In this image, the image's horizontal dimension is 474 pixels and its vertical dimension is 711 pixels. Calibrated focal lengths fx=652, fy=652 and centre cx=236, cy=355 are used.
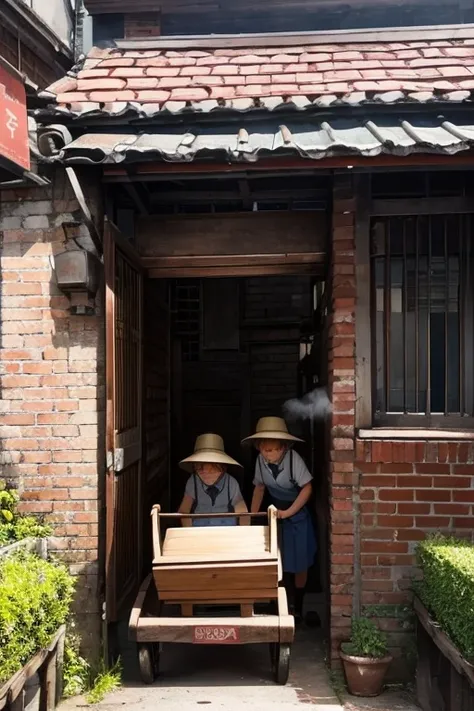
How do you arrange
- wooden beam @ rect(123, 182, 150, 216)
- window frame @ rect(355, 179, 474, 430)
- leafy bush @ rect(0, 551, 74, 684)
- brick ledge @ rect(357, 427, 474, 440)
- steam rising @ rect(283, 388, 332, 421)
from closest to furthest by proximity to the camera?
leafy bush @ rect(0, 551, 74, 684), brick ledge @ rect(357, 427, 474, 440), window frame @ rect(355, 179, 474, 430), wooden beam @ rect(123, 182, 150, 216), steam rising @ rect(283, 388, 332, 421)

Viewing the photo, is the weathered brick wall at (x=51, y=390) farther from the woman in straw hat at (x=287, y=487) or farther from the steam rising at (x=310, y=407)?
the steam rising at (x=310, y=407)

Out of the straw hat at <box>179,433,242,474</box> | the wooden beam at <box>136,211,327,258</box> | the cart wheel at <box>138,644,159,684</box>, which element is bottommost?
the cart wheel at <box>138,644,159,684</box>

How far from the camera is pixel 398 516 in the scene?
521cm

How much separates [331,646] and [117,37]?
21.5 feet

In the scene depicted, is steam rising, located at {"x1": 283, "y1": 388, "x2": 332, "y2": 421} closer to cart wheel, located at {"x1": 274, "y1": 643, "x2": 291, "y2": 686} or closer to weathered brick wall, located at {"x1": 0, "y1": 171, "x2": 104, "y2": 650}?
cart wheel, located at {"x1": 274, "y1": 643, "x2": 291, "y2": 686}

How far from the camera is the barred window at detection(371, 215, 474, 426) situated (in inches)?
210

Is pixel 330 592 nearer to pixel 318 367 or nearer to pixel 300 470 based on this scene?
pixel 300 470

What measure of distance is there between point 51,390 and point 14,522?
1082mm

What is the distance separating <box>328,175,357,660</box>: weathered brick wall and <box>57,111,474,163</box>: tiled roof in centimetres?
57

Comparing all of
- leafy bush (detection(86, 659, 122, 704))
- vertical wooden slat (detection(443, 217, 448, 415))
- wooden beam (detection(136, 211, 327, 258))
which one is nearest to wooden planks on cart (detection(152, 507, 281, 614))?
leafy bush (detection(86, 659, 122, 704))

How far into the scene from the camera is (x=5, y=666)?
3.62m

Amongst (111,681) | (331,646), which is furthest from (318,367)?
(111,681)

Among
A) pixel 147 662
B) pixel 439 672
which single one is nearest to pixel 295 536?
pixel 147 662

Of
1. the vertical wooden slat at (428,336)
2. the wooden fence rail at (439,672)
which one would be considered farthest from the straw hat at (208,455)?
Result: the wooden fence rail at (439,672)
